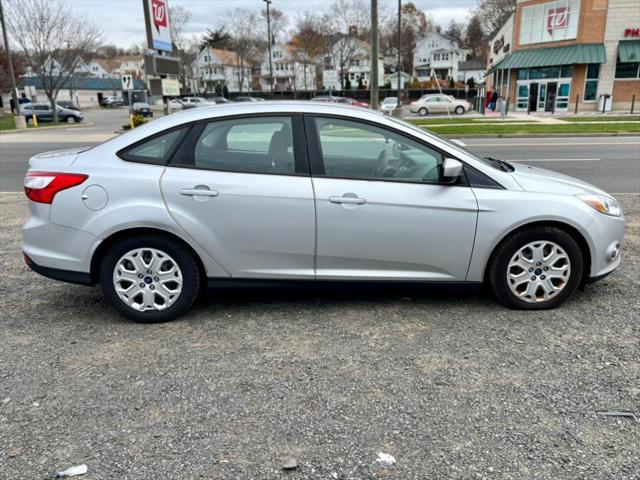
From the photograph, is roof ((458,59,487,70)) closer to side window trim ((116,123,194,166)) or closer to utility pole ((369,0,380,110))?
utility pole ((369,0,380,110))

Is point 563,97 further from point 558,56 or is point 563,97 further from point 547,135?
point 547,135

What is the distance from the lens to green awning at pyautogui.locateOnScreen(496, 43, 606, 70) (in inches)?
1286

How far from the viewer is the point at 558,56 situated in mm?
33719

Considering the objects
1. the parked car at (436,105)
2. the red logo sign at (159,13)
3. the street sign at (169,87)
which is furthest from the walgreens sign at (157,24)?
the parked car at (436,105)

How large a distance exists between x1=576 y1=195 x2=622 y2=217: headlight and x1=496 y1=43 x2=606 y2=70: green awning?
33760 mm

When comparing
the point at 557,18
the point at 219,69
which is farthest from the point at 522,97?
the point at 219,69

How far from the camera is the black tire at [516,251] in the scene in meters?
3.75

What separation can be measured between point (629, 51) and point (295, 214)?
36.5 metres

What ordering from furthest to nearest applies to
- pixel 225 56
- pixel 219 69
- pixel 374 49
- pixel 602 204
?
1. pixel 219 69
2. pixel 225 56
3. pixel 374 49
4. pixel 602 204

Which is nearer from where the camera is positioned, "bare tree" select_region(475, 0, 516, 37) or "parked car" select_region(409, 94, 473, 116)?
"parked car" select_region(409, 94, 473, 116)

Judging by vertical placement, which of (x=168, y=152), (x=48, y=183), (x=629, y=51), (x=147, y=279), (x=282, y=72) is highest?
(x=282, y=72)

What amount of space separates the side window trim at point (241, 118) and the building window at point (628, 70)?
3634cm

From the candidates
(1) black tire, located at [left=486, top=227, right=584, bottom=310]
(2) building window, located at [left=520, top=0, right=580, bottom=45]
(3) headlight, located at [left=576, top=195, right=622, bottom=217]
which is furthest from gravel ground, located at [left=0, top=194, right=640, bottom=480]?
(2) building window, located at [left=520, top=0, right=580, bottom=45]

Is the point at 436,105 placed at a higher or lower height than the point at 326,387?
higher
